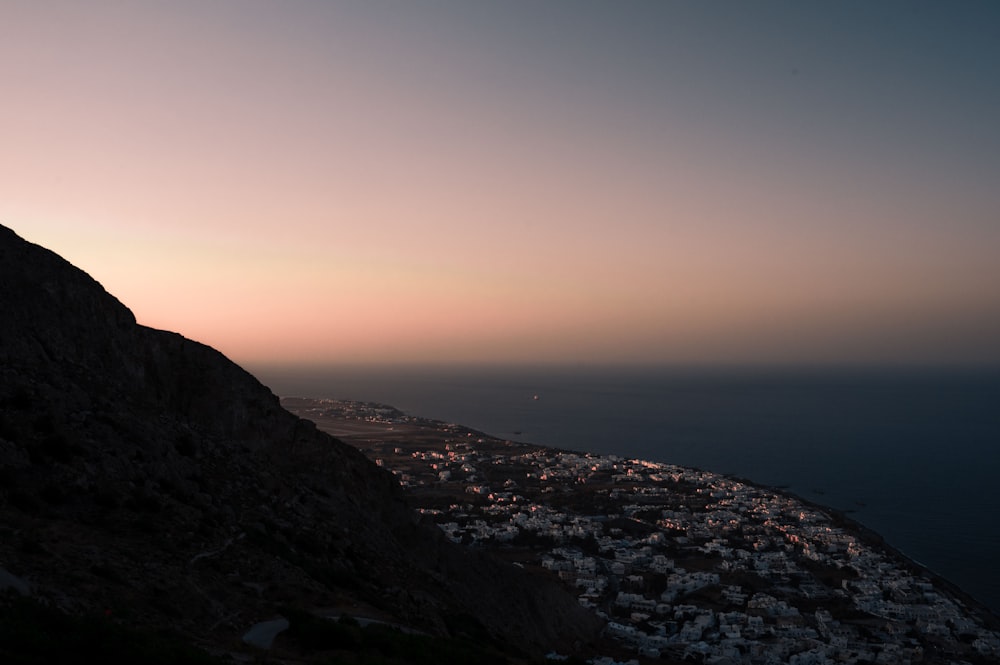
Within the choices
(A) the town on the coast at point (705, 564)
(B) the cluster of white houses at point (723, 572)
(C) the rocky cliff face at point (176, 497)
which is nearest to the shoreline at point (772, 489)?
(A) the town on the coast at point (705, 564)

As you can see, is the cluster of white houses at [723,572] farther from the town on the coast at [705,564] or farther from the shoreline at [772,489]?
the shoreline at [772,489]

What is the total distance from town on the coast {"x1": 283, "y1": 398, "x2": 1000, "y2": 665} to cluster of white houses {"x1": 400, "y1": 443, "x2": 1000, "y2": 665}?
0.52ft

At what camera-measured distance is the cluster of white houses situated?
44.5 m

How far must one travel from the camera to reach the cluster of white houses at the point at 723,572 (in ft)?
146

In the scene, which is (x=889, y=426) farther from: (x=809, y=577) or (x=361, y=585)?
(x=361, y=585)

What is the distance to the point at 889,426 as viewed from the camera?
18225 cm

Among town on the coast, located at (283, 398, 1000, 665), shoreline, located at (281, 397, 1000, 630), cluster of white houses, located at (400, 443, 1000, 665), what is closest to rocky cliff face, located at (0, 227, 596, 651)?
town on the coast, located at (283, 398, 1000, 665)

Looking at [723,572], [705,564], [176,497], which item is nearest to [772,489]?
[705,564]

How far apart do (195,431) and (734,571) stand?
55.9 meters

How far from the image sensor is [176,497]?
18766 millimetres

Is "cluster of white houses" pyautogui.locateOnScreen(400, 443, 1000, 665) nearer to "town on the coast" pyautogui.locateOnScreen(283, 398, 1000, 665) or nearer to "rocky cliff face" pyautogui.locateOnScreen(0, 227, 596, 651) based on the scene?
"town on the coast" pyautogui.locateOnScreen(283, 398, 1000, 665)

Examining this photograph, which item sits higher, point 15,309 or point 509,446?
point 15,309

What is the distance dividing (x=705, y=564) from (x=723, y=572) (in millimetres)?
3751

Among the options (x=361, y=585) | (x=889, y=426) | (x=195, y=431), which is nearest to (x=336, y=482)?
(x=195, y=431)
